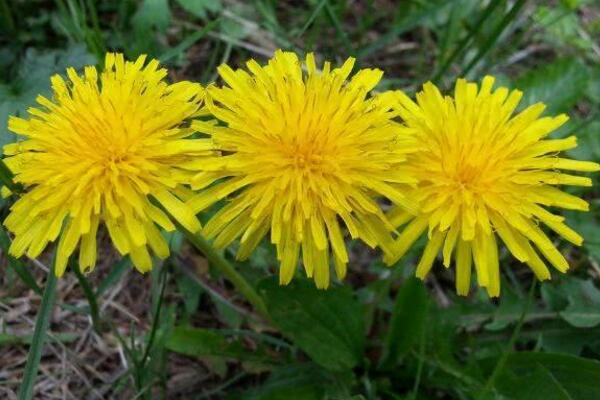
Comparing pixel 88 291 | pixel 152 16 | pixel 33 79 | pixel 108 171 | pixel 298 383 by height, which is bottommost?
pixel 298 383

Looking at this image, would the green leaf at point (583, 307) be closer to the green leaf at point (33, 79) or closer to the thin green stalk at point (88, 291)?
the thin green stalk at point (88, 291)

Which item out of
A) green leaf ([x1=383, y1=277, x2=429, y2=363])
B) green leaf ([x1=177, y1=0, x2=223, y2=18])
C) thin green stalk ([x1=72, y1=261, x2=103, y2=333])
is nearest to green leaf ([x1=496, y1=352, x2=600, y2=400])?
green leaf ([x1=383, y1=277, x2=429, y2=363])

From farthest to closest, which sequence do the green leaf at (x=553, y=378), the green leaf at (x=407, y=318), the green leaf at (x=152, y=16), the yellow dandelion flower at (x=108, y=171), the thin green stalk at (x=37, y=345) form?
the green leaf at (x=152, y=16) → the green leaf at (x=407, y=318) → the green leaf at (x=553, y=378) → the thin green stalk at (x=37, y=345) → the yellow dandelion flower at (x=108, y=171)

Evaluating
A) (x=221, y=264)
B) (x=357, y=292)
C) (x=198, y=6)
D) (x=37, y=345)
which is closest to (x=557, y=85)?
(x=357, y=292)

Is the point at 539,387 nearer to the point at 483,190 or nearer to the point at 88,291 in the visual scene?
the point at 483,190

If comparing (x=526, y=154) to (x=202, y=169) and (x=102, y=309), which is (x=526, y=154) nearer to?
(x=202, y=169)

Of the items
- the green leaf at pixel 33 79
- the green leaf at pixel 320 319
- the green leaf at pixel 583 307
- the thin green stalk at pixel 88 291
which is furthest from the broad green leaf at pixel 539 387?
the green leaf at pixel 33 79
